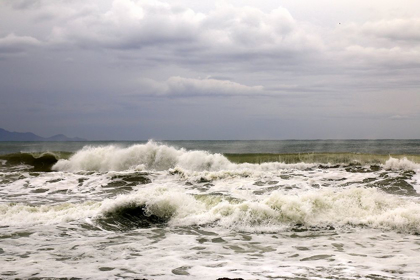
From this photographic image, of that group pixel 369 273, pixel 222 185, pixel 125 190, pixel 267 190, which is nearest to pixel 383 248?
pixel 369 273

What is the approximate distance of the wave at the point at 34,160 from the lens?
979 inches

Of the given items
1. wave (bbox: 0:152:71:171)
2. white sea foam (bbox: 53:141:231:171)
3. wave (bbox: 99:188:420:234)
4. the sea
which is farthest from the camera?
wave (bbox: 0:152:71:171)

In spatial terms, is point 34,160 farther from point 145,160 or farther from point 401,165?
point 401,165

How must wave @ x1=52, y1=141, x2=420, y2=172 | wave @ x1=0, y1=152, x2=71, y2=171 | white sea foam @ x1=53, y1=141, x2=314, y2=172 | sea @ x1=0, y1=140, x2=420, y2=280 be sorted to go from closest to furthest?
sea @ x1=0, y1=140, x2=420, y2=280, wave @ x1=52, y1=141, x2=420, y2=172, white sea foam @ x1=53, y1=141, x2=314, y2=172, wave @ x1=0, y1=152, x2=71, y2=171

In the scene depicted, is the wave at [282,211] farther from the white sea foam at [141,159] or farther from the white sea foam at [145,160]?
the white sea foam at [141,159]

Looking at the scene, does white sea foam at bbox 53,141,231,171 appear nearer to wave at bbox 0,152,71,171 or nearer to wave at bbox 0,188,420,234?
wave at bbox 0,152,71,171

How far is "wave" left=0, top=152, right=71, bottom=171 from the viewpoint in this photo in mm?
24875

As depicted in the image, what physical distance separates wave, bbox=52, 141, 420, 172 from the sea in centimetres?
220

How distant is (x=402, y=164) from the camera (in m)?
18.9

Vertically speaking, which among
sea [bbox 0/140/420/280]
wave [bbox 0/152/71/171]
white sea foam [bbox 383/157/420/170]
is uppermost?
white sea foam [bbox 383/157/420/170]

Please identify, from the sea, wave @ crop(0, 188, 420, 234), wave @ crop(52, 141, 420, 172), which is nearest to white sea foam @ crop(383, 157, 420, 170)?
the sea

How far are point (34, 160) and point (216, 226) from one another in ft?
65.0

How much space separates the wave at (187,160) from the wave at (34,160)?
105 cm

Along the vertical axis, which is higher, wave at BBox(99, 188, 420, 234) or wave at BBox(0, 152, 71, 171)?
wave at BBox(0, 152, 71, 171)
